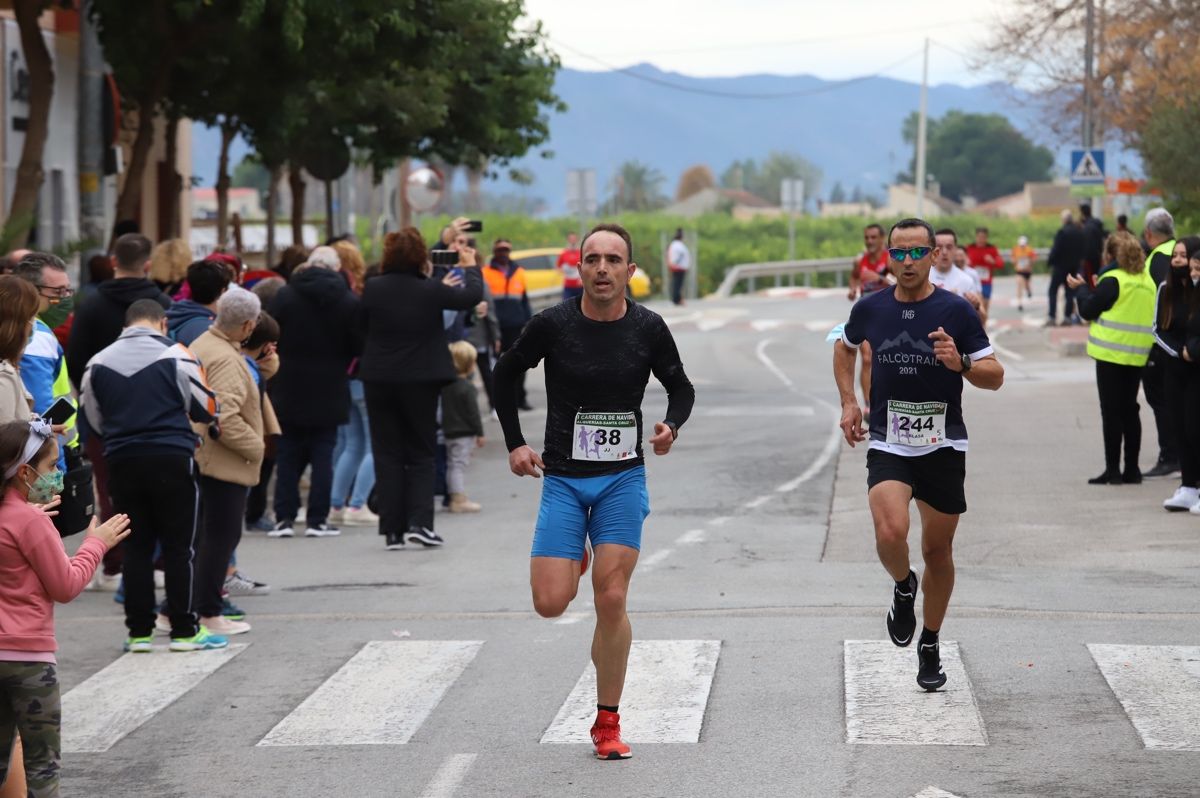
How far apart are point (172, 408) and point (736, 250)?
67.8m

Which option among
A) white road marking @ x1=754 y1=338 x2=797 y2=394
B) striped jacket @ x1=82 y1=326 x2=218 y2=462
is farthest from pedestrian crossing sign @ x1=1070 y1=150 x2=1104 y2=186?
striped jacket @ x1=82 y1=326 x2=218 y2=462

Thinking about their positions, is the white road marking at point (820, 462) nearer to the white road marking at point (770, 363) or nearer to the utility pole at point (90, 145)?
the white road marking at point (770, 363)

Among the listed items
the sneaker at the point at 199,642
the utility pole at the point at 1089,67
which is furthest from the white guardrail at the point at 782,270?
the sneaker at the point at 199,642

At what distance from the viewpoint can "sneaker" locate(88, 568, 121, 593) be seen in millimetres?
12156

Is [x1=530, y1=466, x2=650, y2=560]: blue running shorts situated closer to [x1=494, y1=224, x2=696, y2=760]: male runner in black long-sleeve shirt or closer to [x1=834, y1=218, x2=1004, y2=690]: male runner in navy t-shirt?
[x1=494, y1=224, x2=696, y2=760]: male runner in black long-sleeve shirt

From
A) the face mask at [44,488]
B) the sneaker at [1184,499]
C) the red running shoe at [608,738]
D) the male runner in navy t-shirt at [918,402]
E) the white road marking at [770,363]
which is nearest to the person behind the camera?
the face mask at [44,488]

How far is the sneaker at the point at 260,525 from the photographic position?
14.8 m

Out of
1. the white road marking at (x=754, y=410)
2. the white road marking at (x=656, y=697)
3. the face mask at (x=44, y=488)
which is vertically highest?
the face mask at (x=44, y=488)

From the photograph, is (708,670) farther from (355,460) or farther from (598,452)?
(355,460)

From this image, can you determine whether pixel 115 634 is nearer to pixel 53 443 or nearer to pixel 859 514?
pixel 53 443

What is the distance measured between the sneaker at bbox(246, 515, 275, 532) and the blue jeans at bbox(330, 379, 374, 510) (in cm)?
50

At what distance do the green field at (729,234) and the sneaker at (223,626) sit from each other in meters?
54.5

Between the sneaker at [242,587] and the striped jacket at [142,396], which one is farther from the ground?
the striped jacket at [142,396]

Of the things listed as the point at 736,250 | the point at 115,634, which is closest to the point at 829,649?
the point at 115,634
